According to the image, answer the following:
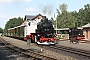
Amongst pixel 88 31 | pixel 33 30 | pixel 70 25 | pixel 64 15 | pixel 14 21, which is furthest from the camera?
pixel 14 21

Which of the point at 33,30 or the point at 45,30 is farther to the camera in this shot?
the point at 33,30

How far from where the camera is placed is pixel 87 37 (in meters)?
45.0

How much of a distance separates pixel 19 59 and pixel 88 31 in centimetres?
3285

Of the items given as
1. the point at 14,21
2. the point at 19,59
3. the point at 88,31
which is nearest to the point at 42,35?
the point at 19,59

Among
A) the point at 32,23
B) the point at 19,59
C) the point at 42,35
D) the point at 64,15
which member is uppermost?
the point at 64,15

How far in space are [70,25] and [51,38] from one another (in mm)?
56930

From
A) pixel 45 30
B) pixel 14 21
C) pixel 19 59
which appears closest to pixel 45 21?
pixel 45 30

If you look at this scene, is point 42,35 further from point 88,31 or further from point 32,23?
point 88,31

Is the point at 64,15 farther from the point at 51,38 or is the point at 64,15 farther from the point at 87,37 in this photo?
the point at 51,38

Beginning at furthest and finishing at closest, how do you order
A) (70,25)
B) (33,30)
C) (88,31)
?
(70,25)
(88,31)
(33,30)

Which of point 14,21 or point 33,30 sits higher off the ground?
point 14,21

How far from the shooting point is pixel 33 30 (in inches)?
1073

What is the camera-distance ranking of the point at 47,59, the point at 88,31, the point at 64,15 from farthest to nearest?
the point at 64,15
the point at 88,31
the point at 47,59

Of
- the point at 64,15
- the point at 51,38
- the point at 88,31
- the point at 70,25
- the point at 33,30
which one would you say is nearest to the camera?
the point at 51,38
